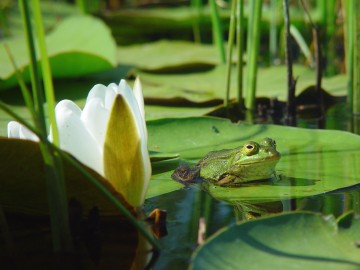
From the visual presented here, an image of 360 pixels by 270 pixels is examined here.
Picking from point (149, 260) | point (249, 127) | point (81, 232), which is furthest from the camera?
point (249, 127)

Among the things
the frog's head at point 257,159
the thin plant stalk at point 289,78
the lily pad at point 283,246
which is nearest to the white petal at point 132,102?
the lily pad at point 283,246

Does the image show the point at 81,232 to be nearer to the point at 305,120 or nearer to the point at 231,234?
the point at 231,234

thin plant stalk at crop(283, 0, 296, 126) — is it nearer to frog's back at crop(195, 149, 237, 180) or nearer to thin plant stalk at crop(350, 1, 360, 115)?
thin plant stalk at crop(350, 1, 360, 115)

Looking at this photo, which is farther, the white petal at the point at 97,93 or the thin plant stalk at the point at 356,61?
the thin plant stalk at the point at 356,61

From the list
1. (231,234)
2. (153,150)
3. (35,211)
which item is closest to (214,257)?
(231,234)

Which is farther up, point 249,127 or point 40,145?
point 40,145

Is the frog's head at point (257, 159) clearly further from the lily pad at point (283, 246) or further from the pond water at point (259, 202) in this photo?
the lily pad at point (283, 246)

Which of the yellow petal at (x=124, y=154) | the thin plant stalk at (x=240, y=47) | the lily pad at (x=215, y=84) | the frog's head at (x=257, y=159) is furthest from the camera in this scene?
the lily pad at (x=215, y=84)
